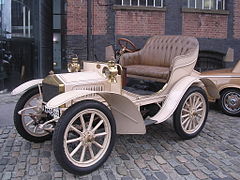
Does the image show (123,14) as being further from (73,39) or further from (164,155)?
(164,155)

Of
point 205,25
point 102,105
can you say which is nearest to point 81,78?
point 102,105

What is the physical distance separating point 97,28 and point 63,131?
6404 millimetres

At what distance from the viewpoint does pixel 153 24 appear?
9727mm

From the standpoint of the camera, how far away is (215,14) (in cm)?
1050

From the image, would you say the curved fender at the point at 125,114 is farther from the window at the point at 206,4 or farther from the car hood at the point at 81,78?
the window at the point at 206,4

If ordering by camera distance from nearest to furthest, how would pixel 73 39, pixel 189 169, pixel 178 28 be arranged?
1. pixel 189 169
2. pixel 73 39
3. pixel 178 28

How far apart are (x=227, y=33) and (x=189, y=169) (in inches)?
318

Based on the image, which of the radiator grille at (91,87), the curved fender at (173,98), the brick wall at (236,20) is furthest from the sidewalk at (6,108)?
the brick wall at (236,20)

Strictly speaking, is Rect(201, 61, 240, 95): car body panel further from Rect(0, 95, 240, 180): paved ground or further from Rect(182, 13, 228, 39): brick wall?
Rect(182, 13, 228, 39): brick wall

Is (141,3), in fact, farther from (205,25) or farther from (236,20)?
(236,20)

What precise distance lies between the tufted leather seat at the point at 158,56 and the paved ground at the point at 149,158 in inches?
38.4

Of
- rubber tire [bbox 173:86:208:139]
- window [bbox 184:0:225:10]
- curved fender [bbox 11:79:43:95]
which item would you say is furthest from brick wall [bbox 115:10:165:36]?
curved fender [bbox 11:79:43:95]

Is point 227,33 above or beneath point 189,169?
above

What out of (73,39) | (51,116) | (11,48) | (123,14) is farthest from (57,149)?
(123,14)
